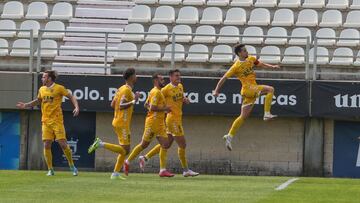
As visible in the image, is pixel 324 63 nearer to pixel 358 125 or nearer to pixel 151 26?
pixel 358 125

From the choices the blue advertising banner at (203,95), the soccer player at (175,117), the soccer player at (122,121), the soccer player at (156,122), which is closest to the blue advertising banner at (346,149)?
the blue advertising banner at (203,95)

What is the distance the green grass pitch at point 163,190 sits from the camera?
13.8 metres

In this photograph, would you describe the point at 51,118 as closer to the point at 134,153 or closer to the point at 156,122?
the point at 134,153

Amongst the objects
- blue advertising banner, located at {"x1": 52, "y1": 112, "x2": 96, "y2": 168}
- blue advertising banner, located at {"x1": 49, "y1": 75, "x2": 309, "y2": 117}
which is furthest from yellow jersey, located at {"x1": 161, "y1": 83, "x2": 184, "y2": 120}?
blue advertising banner, located at {"x1": 52, "y1": 112, "x2": 96, "y2": 168}

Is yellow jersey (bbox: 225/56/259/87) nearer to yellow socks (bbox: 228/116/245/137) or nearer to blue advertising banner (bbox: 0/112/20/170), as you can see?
yellow socks (bbox: 228/116/245/137)

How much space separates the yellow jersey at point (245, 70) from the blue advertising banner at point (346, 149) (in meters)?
4.85

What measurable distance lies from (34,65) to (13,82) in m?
1.22

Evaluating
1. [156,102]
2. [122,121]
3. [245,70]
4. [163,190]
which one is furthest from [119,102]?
[163,190]

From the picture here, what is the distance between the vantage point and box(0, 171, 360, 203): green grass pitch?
13.8 m

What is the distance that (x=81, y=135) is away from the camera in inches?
963

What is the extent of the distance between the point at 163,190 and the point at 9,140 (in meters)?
9.82

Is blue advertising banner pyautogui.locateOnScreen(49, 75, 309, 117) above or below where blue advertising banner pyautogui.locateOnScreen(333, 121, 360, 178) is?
above

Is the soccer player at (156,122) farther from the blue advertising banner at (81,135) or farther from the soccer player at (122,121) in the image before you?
the blue advertising banner at (81,135)

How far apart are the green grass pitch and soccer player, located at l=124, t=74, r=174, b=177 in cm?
57
